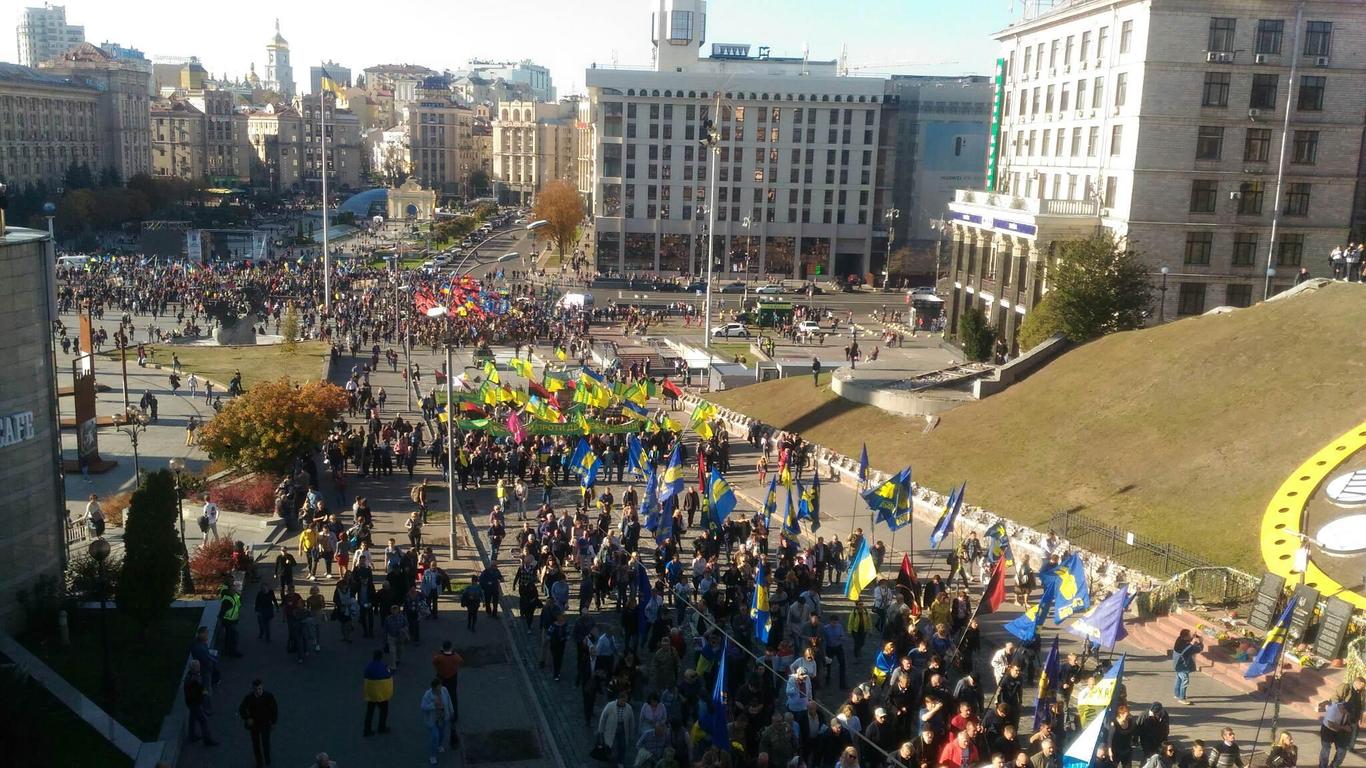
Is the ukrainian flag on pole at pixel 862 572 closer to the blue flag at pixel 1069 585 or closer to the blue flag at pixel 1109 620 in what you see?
the blue flag at pixel 1069 585

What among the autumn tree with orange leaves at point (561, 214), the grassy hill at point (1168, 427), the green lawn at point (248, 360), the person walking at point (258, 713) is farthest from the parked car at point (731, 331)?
the person walking at point (258, 713)

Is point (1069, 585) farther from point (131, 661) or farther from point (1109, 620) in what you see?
point (131, 661)

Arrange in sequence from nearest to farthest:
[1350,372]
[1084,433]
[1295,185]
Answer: [1350,372], [1084,433], [1295,185]

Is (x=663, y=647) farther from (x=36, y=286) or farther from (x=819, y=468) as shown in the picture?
(x=819, y=468)

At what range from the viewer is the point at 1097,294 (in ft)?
135

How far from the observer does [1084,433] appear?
3206 centimetres

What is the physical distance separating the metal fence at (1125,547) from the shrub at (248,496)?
64.0ft

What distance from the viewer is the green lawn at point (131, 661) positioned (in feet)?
54.1

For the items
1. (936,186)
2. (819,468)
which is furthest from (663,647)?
(936,186)

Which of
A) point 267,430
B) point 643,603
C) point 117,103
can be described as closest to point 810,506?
point 643,603

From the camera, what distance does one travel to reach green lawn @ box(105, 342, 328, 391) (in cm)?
4894

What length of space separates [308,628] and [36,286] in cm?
742

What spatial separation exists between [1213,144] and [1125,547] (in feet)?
99.7

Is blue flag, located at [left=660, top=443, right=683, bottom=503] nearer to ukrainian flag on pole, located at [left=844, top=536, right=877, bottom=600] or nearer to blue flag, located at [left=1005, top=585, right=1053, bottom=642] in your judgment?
ukrainian flag on pole, located at [left=844, top=536, right=877, bottom=600]
